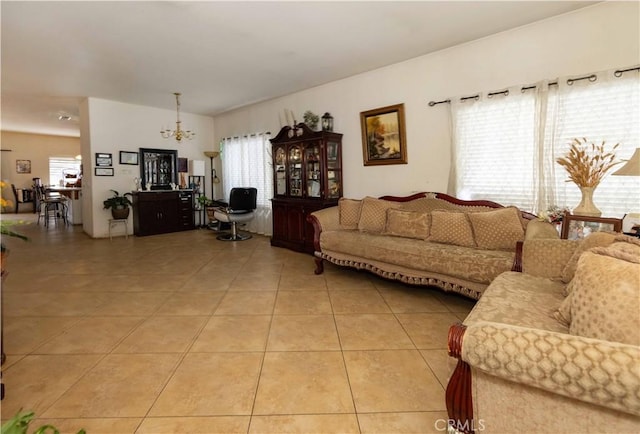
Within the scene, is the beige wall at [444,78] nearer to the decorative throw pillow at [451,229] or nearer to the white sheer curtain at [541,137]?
the white sheer curtain at [541,137]

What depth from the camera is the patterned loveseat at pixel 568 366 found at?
0.95m

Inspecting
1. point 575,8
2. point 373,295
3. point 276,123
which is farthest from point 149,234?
point 575,8

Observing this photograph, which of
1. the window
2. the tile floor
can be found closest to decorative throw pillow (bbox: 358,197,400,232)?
the tile floor

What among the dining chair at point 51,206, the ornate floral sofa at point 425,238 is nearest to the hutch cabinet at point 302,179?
the ornate floral sofa at point 425,238

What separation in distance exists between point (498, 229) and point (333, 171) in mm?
2561

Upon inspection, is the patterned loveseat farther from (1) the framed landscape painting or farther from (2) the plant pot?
(2) the plant pot

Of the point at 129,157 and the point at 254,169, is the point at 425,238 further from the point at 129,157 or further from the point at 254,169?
the point at 129,157

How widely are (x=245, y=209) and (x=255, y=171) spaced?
994 millimetres

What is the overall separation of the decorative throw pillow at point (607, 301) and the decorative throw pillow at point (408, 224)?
2.10 m

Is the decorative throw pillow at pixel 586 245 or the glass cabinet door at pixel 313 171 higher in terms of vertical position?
the glass cabinet door at pixel 313 171

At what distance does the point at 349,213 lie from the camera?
4.23 metres

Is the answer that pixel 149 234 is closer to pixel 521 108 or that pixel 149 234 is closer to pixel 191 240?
pixel 191 240

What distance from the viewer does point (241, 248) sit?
5.43m

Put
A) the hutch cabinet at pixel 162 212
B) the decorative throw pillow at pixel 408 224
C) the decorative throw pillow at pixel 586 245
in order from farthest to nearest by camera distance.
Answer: the hutch cabinet at pixel 162 212
the decorative throw pillow at pixel 408 224
the decorative throw pillow at pixel 586 245
